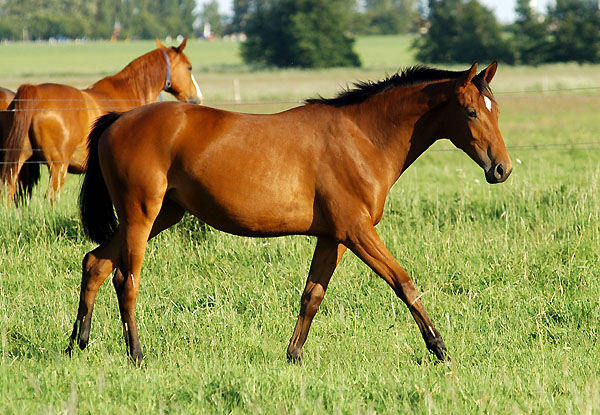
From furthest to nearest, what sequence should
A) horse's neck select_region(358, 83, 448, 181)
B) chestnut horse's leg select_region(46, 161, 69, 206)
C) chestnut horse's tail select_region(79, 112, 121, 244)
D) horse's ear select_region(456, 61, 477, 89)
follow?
chestnut horse's leg select_region(46, 161, 69, 206) → chestnut horse's tail select_region(79, 112, 121, 244) → horse's neck select_region(358, 83, 448, 181) → horse's ear select_region(456, 61, 477, 89)

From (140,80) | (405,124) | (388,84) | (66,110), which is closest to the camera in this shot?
(405,124)

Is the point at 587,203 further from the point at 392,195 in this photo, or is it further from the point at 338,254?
the point at 338,254

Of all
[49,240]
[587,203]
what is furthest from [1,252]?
[587,203]

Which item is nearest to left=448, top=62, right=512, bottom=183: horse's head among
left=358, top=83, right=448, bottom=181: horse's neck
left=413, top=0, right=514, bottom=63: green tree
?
left=358, top=83, right=448, bottom=181: horse's neck

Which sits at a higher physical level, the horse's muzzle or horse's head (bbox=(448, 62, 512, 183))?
horse's head (bbox=(448, 62, 512, 183))

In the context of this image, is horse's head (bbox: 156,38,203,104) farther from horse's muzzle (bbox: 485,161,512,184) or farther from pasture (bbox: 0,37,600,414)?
horse's muzzle (bbox: 485,161,512,184)

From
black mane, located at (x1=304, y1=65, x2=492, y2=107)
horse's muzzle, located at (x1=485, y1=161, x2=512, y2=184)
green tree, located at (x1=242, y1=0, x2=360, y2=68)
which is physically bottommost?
green tree, located at (x1=242, y1=0, x2=360, y2=68)

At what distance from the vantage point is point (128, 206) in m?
4.65

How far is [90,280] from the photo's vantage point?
484 cm

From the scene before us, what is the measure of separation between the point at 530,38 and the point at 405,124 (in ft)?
209

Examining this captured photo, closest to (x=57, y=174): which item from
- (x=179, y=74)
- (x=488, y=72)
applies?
(x=179, y=74)

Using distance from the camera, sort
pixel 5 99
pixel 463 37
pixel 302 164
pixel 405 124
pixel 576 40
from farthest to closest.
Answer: pixel 463 37
pixel 576 40
pixel 5 99
pixel 405 124
pixel 302 164

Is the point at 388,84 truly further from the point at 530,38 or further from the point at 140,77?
the point at 530,38

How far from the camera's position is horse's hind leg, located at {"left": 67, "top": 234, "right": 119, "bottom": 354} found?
15.7 feet
